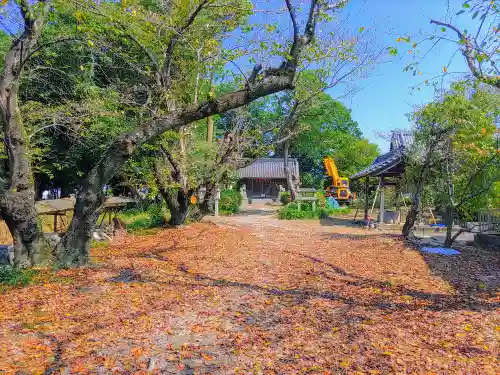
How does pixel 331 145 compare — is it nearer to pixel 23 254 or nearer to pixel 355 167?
pixel 355 167

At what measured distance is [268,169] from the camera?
132ft

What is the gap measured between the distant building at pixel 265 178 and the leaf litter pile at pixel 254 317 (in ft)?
103

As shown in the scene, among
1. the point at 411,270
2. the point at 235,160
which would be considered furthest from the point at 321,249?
the point at 235,160

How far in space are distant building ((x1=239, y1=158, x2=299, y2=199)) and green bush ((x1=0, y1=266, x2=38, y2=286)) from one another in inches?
1320

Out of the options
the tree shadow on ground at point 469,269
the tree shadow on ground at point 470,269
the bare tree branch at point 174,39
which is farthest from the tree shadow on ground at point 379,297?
the bare tree branch at point 174,39

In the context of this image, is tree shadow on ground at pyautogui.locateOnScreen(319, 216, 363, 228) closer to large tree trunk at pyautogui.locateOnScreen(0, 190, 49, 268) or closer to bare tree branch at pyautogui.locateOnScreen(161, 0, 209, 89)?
bare tree branch at pyautogui.locateOnScreen(161, 0, 209, 89)

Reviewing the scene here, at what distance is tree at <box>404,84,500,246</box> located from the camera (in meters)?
9.10

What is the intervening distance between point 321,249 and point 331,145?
34.0m

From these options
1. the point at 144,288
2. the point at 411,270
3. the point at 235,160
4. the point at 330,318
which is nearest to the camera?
the point at 330,318

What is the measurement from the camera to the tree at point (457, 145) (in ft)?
29.9

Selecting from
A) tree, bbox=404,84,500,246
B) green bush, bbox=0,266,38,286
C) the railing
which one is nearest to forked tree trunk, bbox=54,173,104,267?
green bush, bbox=0,266,38,286

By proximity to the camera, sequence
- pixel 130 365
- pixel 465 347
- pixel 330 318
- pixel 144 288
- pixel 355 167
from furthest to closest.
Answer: pixel 355 167 → pixel 144 288 → pixel 330 318 → pixel 465 347 → pixel 130 365

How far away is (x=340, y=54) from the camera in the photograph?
32.8 ft

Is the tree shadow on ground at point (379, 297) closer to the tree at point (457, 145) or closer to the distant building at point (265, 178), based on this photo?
the tree at point (457, 145)
